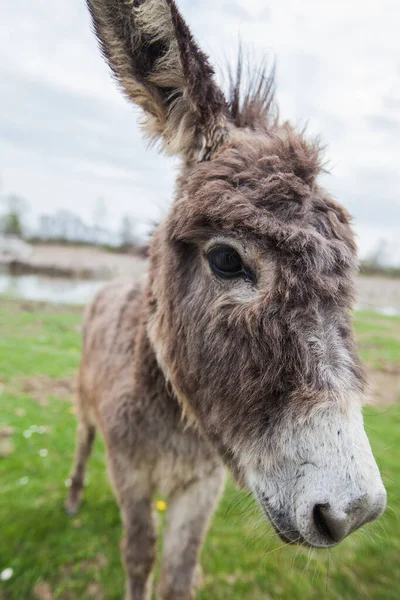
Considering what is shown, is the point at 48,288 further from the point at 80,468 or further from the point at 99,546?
the point at 99,546

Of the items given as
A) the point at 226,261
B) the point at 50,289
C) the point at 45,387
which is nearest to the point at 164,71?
the point at 226,261

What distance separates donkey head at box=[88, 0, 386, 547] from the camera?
49.7 inches

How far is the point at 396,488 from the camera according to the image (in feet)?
15.5

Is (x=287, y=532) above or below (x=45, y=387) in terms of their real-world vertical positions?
above

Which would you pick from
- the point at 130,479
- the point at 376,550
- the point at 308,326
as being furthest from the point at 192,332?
the point at 376,550

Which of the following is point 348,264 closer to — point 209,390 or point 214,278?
point 214,278

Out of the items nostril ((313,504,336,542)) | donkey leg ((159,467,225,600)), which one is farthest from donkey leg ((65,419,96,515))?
nostril ((313,504,336,542))

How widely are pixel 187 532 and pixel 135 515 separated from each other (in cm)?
41

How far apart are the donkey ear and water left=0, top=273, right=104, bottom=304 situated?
45.2 feet

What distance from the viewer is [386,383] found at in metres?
8.02

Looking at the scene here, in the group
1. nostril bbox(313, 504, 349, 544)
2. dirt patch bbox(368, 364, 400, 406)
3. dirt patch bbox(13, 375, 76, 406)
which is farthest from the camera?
dirt patch bbox(368, 364, 400, 406)

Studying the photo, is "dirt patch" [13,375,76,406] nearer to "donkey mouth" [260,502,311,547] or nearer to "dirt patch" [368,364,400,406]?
"donkey mouth" [260,502,311,547]

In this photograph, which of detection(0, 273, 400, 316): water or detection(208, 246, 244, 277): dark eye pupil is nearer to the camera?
detection(208, 246, 244, 277): dark eye pupil

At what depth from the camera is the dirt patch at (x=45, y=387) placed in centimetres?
642
